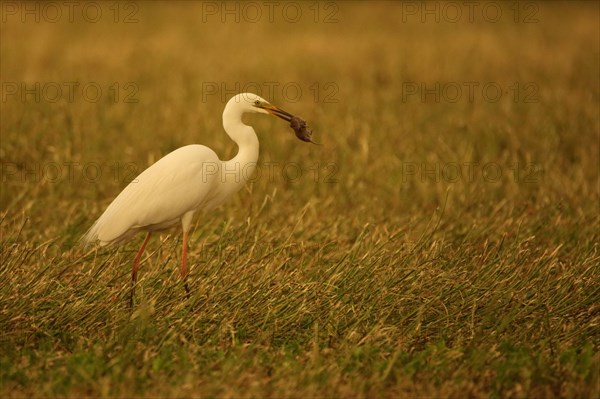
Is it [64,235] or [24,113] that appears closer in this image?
[64,235]

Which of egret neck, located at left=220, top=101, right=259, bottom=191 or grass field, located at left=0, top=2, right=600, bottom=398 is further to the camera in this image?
egret neck, located at left=220, top=101, right=259, bottom=191

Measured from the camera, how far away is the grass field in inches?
159

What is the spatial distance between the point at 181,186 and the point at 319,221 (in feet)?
5.15

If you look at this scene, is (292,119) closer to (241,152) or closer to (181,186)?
(241,152)

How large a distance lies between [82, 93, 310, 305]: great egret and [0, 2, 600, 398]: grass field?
20 cm

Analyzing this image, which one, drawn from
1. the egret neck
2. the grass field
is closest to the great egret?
the egret neck

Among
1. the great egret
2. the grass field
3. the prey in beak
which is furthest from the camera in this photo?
the prey in beak

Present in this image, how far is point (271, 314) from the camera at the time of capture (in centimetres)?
442

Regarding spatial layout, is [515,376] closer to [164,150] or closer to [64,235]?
[64,235]

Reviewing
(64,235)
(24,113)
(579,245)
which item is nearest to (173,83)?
(24,113)

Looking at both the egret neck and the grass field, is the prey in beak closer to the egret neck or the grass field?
the egret neck

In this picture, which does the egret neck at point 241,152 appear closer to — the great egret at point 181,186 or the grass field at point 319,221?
the great egret at point 181,186

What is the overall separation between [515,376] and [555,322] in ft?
2.21

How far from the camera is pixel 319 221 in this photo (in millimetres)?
6258
